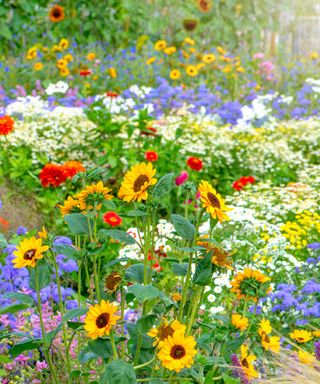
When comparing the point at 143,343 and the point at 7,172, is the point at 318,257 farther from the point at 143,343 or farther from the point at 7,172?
the point at 7,172

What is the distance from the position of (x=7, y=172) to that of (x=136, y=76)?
3.38 meters

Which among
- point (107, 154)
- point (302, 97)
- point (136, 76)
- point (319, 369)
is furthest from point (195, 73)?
point (319, 369)

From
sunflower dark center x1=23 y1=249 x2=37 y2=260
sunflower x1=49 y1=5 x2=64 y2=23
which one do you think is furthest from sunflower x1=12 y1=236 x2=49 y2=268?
sunflower x1=49 y1=5 x2=64 y2=23

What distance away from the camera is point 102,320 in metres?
1.90

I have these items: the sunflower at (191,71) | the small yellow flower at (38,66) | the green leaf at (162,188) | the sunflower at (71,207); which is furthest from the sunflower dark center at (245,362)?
the sunflower at (191,71)

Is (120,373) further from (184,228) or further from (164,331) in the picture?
(184,228)

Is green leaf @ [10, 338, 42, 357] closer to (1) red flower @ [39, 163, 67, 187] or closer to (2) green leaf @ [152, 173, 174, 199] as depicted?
(2) green leaf @ [152, 173, 174, 199]

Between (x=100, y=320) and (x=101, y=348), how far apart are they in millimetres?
176

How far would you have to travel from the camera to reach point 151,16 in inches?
401

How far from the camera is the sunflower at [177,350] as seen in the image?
6.04 feet

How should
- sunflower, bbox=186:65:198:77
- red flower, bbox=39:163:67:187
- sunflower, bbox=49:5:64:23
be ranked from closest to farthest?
red flower, bbox=39:163:67:187 → sunflower, bbox=186:65:198:77 → sunflower, bbox=49:5:64:23

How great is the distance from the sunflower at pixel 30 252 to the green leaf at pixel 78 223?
0.44 ft

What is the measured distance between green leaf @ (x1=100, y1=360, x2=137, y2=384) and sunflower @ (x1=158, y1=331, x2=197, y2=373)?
0.10 meters

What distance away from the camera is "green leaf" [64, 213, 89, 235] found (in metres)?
2.12
